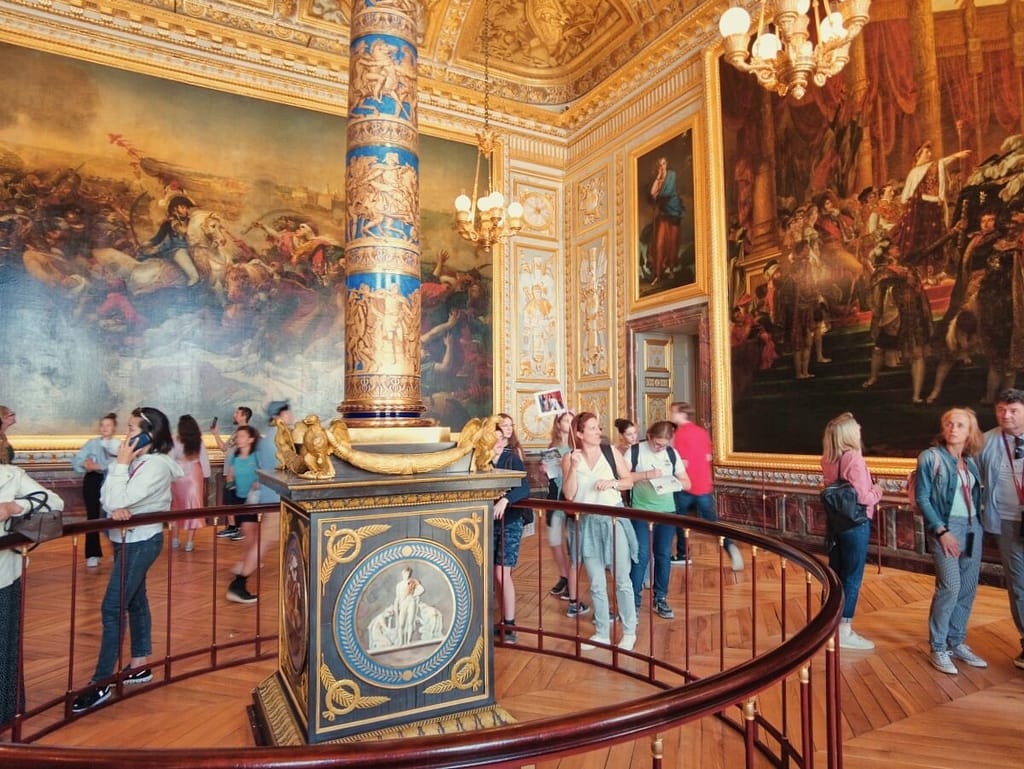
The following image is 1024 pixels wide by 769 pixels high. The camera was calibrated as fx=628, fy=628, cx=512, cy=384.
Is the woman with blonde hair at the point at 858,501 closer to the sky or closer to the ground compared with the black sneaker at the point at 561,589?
closer to the sky

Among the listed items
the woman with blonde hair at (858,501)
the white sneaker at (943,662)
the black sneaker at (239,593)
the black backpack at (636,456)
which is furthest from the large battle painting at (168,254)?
the white sneaker at (943,662)

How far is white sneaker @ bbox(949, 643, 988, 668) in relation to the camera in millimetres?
3906

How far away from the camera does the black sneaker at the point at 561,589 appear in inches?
218

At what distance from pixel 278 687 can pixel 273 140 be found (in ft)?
31.4

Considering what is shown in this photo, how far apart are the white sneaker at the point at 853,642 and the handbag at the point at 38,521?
15.4 feet

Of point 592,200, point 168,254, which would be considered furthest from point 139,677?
point 592,200

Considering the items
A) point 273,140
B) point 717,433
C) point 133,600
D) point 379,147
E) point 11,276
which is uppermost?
point 273,140

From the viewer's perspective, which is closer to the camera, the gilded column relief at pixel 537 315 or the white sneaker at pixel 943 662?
the white sneaker at pixel 943 662

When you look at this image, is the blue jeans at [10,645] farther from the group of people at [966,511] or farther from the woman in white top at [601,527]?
the group of people at [966,511]

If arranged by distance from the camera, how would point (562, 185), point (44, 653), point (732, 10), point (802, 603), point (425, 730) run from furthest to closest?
point (562, 185) → point (802, 603) → point (732, 10) → point (44, 653) → point (425, 730)

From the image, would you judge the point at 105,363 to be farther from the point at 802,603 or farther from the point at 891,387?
the point at 891,387

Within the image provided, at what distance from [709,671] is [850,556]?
1295 mm

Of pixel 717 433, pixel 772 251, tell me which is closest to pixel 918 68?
pixel 772 251

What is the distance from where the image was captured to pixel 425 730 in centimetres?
290
